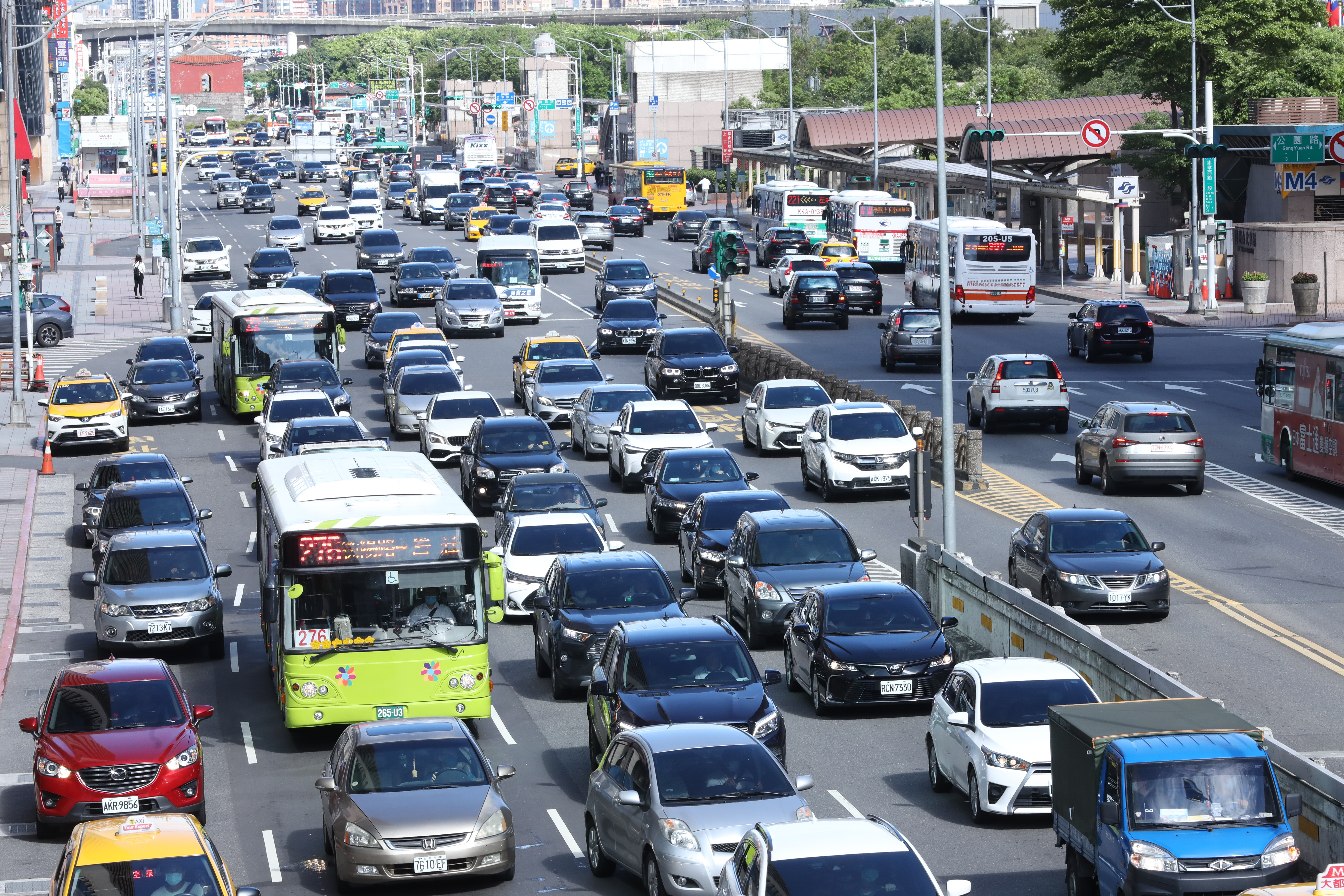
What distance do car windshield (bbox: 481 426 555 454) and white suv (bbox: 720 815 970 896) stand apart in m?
21.6

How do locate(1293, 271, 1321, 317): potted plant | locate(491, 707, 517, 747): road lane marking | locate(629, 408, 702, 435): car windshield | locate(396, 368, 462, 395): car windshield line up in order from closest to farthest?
1. locate(491, 707, 517, 747): road lane marking
2. locate(629, 408, 702, 435): car windshield
3. locate(396, 368, 462, 395): car windshield
4. locate(1293, 271, 1321, 317): potted plant

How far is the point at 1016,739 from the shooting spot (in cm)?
1728

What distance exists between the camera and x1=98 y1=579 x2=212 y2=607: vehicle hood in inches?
998

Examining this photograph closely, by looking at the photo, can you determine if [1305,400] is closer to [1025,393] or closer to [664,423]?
[1025,393]

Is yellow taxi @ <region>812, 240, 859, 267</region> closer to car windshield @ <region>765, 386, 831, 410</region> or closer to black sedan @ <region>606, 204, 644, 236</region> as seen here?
black sedan @ <region>606, 204, 644, 236</region>

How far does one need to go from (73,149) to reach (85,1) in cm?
9934

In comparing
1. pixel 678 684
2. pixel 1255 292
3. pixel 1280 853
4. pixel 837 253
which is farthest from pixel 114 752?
pixel 837 253

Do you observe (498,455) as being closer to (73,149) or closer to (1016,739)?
(1016,739)

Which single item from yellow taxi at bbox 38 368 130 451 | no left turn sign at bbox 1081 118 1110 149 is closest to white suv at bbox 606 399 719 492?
yellow taxi at bbox 38 368 130 451

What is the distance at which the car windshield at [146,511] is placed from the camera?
29.6 metres

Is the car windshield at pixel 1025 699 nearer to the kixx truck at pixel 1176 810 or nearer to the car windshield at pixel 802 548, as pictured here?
the kixx truck at pixel 1176 810

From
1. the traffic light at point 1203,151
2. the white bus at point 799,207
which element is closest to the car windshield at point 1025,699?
the traffic light at point 1203,151

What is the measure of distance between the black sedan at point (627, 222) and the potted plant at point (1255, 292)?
36924 millimetres

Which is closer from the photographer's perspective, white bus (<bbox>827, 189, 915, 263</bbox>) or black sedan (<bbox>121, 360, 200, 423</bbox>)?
black sedan (<bbox>121, 360, 200, 423</bbox>)
